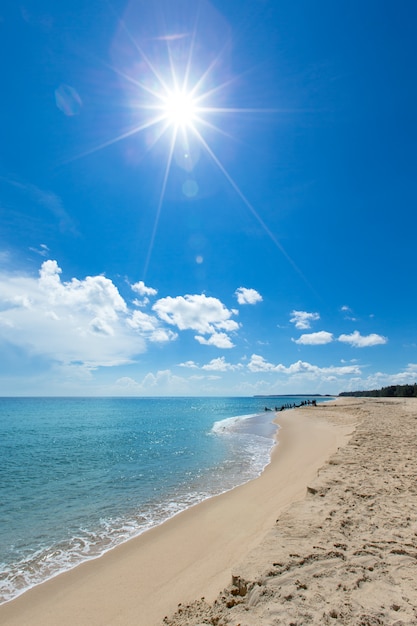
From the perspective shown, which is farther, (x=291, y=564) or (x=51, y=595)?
(x=51, y=595)

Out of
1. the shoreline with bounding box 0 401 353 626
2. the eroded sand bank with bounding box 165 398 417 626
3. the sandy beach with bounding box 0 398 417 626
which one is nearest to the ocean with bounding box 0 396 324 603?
the shoreline with bounding box 0 401 353 626

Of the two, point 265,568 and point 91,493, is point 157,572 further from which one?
point 91,493

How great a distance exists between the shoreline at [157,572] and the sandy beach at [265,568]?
0.03 m

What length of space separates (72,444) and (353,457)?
25339 millimetres

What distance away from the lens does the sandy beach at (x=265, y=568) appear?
173 inches

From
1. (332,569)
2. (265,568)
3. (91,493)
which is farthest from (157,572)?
(91,493)

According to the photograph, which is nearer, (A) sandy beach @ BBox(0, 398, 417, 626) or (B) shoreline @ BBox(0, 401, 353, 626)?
(A) sandy beach @ BBox(0, 398, 417, 626)

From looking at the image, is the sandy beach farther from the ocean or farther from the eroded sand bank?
the ocean

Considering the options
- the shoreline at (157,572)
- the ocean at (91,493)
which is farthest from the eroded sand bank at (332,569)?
the ocean at (91,493)

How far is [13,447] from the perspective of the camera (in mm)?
27703

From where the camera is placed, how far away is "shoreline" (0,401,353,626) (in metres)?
5.68

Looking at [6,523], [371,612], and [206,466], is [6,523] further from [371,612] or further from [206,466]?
[371,612]

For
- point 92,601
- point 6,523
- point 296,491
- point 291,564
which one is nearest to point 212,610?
point 291,564

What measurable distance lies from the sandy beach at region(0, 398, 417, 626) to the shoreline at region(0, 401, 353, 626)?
1.1 inches
